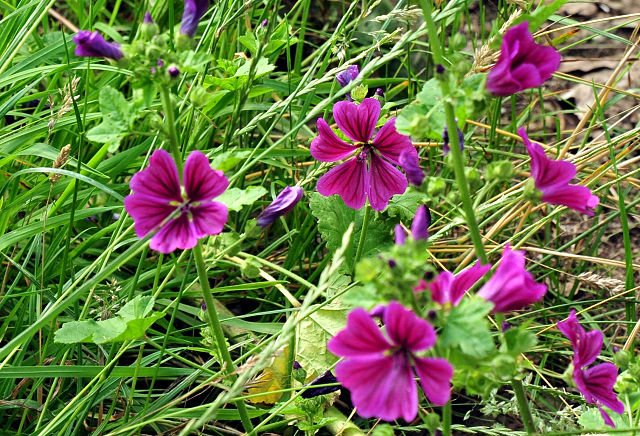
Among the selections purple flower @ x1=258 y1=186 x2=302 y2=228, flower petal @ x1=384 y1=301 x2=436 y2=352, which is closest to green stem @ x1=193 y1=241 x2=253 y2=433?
purple flower @ x1=258 y1=186 x2=302 y2=228

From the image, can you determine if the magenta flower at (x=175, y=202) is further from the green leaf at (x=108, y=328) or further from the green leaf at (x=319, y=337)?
the green leaf at (x=319, y=337)

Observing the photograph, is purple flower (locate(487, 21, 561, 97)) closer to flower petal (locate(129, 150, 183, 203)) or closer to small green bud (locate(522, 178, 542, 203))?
small green bud (locate(522, 178, 542, 203))

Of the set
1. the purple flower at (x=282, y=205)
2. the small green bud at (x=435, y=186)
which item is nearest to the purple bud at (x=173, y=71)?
the purple flower at (x=282, y=205)

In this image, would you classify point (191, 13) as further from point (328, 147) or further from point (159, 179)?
point (328, 147)

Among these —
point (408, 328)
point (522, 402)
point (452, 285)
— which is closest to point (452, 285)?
point (452, 285)

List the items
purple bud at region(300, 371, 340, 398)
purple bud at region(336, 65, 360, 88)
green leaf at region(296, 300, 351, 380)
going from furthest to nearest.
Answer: green leaf at region(296, 300, 351, 380) → purple bud at region(336, 65, 360, 88) → purple bud at region(300, 371, 340, 398)

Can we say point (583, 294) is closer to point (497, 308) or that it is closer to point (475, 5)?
point (497, 308)

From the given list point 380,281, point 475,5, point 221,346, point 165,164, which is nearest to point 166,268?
point 221,346
